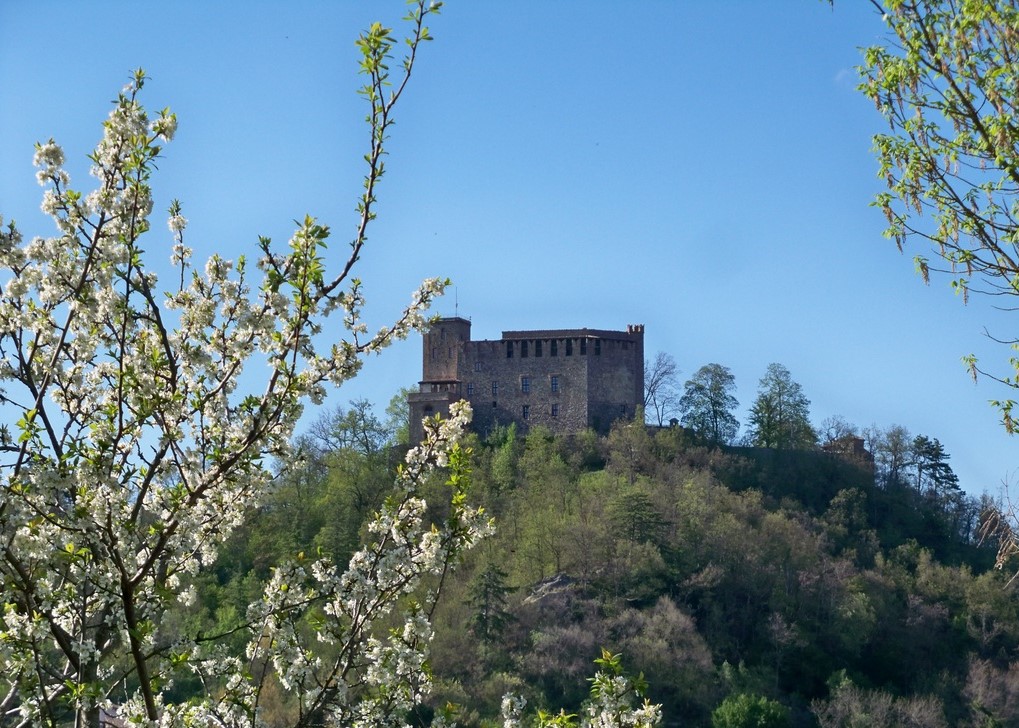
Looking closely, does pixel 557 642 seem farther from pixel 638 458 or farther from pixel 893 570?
pixel 893 570

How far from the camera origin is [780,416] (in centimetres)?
6394

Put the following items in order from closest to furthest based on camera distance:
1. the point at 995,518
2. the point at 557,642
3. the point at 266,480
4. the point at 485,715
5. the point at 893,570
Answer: the point at 266,480 → the point at 995,518 → the point at 485,715 → the point at 557,642 → the point at 893,570

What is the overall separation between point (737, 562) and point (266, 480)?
4924 cm

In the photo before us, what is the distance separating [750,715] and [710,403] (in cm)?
2247

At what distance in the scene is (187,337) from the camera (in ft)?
20.9

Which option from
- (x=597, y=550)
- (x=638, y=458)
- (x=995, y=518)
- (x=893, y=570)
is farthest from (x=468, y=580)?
(x=995, y=518)

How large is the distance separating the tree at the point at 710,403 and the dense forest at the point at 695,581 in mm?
1428

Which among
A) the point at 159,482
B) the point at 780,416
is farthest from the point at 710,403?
the point at 159,482

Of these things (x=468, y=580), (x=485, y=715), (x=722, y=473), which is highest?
(x=722, y=473)

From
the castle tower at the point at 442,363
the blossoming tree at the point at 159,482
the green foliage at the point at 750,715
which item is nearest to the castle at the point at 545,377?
the castle tower at the point at 442,363

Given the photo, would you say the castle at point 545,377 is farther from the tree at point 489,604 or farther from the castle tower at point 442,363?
the tree at point 489,604

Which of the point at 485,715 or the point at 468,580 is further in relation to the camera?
the point at 468,580

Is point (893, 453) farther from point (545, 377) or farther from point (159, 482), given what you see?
point (159, 482)

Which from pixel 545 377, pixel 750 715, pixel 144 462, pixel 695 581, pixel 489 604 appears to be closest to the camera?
pixel 144 462
